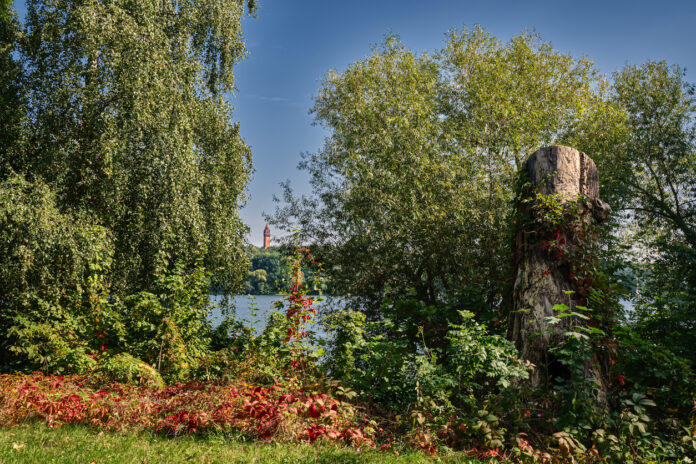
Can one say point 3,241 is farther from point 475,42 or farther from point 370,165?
point 475,42

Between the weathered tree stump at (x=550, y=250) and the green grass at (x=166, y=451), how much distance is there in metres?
1.96

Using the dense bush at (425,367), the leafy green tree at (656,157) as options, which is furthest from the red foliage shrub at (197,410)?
the leafy green tree at (656,157)

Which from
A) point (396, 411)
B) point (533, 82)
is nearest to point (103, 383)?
point (396, 411)

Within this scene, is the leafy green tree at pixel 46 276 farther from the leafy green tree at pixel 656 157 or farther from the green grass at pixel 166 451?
the leafy green tree at pixel 656 157

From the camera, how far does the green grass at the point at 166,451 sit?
13.8 feet

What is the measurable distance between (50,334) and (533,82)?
13.7 m

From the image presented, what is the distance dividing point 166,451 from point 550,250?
509 centimetres

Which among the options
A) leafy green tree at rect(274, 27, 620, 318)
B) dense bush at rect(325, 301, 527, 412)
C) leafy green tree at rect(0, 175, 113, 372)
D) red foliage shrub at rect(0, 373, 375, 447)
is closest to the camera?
red foliage shrub at rect(0, 373, 375, 447)

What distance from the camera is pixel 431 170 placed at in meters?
9.77

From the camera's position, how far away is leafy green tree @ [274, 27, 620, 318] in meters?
9.66

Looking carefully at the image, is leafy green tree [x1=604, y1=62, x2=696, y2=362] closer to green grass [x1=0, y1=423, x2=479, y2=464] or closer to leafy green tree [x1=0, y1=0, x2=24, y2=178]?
green grass [x1=0, y1=423, x2=479, y2=464]

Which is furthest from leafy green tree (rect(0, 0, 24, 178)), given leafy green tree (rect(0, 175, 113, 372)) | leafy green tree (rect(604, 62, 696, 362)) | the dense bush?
leafy green tree (rect(604, 62, 696, 362))

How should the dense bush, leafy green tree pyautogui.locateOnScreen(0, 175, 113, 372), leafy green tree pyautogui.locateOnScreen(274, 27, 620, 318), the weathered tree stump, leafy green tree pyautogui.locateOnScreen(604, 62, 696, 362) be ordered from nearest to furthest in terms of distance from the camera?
the dense bush → the weathered tree stump → leafy green tree pyautogui.locateOnScreen(0, 175, 113, 372) → leafy green tree pyautogui.locateOnScreen(274, 27, 620, 318) → leafy green tree pyautogui.locateOnScreen(604, 62, 696, 362)

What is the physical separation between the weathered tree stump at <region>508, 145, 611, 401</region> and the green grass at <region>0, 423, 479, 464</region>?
6.43 ft
